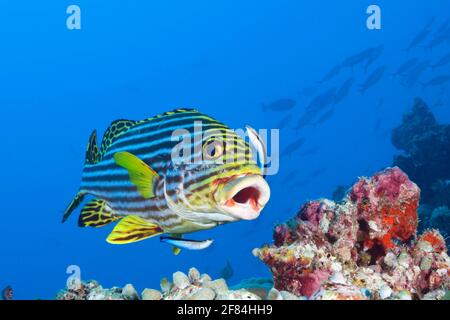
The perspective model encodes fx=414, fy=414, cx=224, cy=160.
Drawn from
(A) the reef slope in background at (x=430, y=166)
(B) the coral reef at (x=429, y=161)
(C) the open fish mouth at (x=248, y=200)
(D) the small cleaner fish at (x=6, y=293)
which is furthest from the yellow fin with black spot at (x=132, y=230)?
(B) the coral reef at (x=429, y=161)

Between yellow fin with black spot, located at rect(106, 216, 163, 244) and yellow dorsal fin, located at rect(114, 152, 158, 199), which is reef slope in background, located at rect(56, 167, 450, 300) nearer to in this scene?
yellow fin with black spot, located at rect(106, 216, 163, 244)

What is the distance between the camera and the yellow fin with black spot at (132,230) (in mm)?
3123

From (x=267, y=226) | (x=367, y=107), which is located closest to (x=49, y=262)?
(x=267, y=226)

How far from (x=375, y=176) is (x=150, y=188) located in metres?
2.33

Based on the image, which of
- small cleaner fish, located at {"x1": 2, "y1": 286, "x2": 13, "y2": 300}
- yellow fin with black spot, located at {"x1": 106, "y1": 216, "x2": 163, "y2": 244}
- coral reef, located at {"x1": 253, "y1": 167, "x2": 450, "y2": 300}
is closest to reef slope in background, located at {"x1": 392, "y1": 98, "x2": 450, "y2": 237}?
coral reef, located at {"x1": 253, "y1": 167, "x2": 450, "y2": 300}

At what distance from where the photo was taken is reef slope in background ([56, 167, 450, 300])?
335 cm

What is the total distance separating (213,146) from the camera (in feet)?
9.23

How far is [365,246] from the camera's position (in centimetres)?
402

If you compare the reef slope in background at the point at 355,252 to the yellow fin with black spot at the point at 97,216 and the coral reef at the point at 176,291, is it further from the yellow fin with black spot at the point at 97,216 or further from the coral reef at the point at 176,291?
the yellow fin with black spot at the point at 97,216

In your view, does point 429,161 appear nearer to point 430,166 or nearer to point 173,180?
point 430,166

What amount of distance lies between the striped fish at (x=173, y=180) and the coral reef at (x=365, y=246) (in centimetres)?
93

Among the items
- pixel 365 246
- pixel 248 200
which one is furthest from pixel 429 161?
pixel 248 200

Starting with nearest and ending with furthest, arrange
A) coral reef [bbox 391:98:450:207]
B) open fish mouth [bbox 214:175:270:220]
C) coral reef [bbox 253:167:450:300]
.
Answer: open fish mouth [bbox 214:175:270:220] → coral reef [bbox 253:167:450:300] → coral reef [bbox 391:98:450:207]

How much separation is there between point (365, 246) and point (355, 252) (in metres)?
0.21
